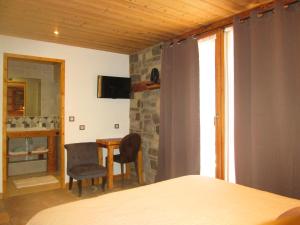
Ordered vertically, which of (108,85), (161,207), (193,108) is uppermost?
(108,85)

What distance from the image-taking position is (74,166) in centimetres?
402

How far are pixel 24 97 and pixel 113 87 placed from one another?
89.7 inches

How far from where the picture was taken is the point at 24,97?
560cm

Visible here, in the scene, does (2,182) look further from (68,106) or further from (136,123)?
(136,123)

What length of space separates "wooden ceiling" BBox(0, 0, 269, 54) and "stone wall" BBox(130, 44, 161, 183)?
0.48m

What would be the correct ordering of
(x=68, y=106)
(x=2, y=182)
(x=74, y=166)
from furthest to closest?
(x=68, y=106) → (x=74, y=166) → (x=2, y=182)

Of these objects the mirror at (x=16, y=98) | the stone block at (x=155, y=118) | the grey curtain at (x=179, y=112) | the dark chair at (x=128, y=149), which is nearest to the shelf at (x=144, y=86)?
the grey curtain at (x=179, y=112)

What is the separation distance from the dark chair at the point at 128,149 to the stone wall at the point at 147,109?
0.80 feet

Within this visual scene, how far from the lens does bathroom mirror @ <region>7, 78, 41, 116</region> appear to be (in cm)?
547

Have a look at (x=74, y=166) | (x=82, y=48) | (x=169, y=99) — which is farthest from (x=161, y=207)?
(x=82, y=48)

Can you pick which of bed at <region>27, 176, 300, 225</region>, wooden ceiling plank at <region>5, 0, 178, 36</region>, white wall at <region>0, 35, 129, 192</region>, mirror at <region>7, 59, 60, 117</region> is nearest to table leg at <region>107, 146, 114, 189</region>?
white wall at <region>0, 35, 129, 192</region>

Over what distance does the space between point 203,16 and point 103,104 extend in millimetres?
2474

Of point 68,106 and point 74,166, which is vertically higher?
point 68,106

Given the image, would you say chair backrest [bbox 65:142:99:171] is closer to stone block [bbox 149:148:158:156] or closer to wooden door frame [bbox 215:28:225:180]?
stone block [bbox 149:148:158:156]
